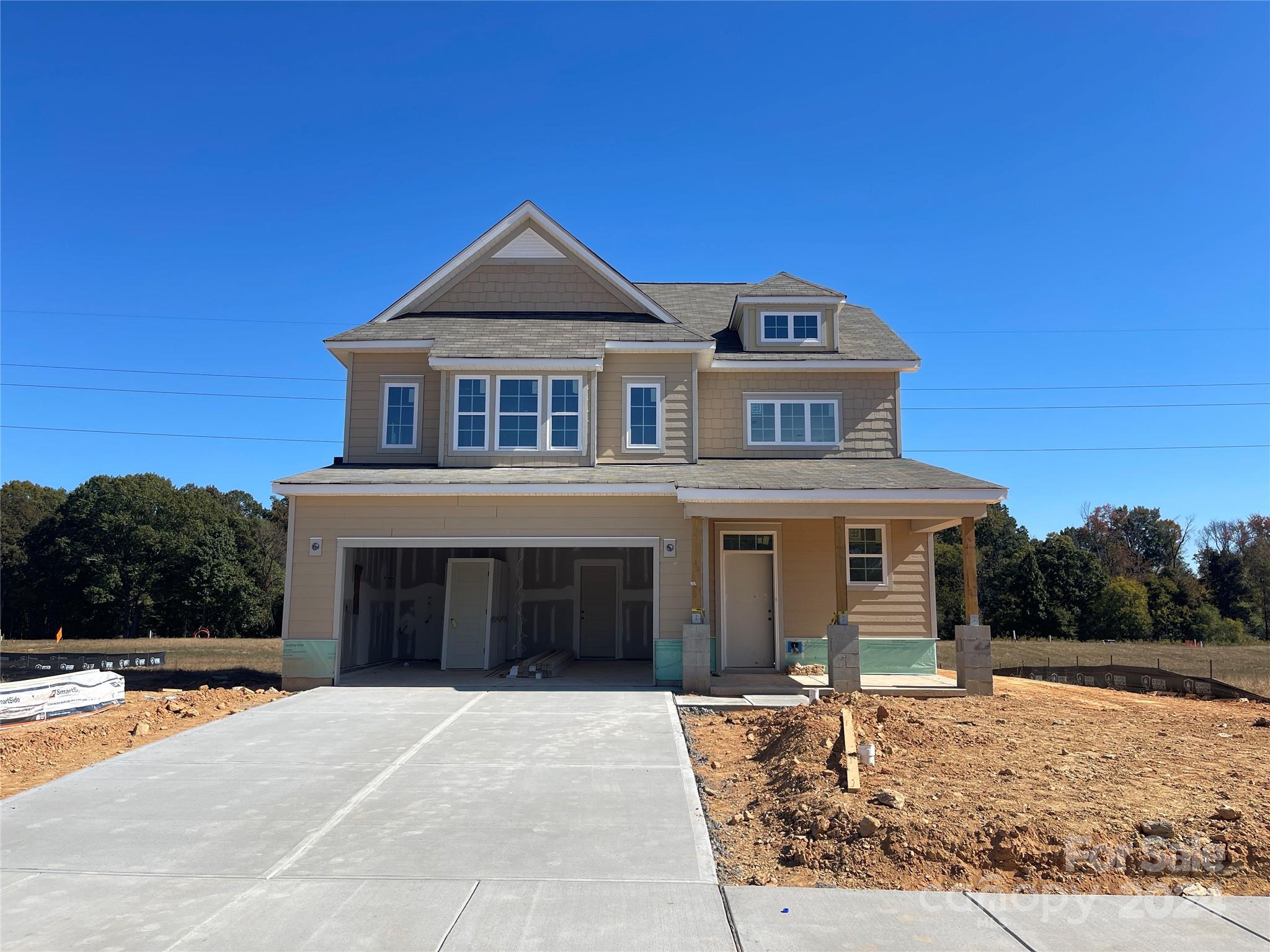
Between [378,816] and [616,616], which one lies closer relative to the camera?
[378,816]

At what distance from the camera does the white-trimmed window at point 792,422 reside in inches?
737

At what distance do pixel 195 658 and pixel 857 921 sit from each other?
2330 cm

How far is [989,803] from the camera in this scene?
23.7ft

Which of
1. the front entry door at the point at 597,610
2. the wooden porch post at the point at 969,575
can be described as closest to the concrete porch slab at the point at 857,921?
the wooden porch post at the point at 969,575

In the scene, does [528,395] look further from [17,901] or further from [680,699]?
[17,901]

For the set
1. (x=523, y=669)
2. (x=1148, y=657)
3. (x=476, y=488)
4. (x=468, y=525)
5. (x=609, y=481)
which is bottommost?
(x=1148, y=657)

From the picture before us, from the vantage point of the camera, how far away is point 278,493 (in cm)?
1559

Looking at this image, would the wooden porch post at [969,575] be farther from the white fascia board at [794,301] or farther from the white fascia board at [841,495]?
the white fascia board at [794,301]

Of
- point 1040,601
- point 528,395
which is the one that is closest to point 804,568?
point 528,395

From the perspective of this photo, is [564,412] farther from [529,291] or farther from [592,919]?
[592,919]

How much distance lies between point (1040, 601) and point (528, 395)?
40201 mm

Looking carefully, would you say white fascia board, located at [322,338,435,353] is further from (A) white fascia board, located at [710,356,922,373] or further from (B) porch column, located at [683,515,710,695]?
(B) porch column, located at [683,515,710,695]

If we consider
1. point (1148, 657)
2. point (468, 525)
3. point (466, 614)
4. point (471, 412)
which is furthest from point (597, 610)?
point (1148, 657)

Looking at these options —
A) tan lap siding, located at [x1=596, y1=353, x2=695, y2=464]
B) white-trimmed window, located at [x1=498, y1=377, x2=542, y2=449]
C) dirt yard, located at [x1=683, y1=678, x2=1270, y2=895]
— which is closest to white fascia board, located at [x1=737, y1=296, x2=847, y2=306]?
tan lap siding, located at [x1=596, y1=353, x2=695, y2=464]
